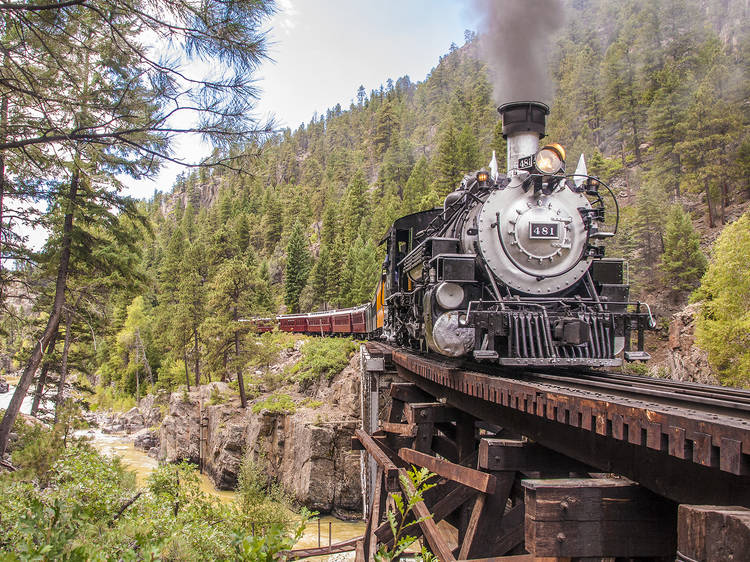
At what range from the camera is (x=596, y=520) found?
8.98ft

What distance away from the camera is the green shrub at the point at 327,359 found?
23.3 metres

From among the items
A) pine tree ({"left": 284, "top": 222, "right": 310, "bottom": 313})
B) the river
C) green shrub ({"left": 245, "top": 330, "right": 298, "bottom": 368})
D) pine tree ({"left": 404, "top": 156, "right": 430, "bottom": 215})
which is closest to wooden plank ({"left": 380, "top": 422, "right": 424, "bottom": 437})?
the river

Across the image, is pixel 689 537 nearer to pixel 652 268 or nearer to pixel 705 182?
pixel 652 268

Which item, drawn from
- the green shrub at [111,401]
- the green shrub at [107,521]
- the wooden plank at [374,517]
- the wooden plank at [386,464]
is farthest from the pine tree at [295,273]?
the wooden plank at [374,517]

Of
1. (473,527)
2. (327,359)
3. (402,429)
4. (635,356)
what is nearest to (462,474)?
(473,527)

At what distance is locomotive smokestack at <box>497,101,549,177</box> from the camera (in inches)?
270

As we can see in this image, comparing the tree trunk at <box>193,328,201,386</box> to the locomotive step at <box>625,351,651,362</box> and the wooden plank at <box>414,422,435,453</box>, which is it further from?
the locomotive step at <box>625,351,651,362</box>

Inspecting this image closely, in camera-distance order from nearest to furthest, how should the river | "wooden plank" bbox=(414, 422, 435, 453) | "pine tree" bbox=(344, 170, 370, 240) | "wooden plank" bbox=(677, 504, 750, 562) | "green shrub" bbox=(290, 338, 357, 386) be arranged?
"wooden plank" bbox=(677, 504, 750, 562) → "wooden plank" bbox=(414, 422, 435, 453) → the river → "green shrub" bbox=(290, 338, 357, 386) → "pine tree" bbox=(344, 170, 370, 240)

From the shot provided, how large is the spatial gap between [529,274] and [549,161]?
1.52m

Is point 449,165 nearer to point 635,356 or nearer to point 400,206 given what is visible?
point 400,206

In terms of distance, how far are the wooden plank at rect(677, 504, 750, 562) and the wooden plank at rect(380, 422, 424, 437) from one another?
4747mm

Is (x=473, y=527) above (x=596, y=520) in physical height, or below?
below

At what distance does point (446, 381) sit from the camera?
577cm

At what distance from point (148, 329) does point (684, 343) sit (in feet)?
140
